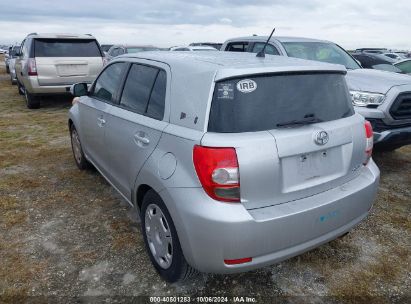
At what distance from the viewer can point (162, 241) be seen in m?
2.79

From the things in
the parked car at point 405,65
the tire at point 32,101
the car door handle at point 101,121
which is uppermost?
the car door handle at point 101,121

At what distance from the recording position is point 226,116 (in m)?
2.29

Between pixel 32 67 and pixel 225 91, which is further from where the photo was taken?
pixel 32 67

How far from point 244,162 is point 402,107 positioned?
345cm

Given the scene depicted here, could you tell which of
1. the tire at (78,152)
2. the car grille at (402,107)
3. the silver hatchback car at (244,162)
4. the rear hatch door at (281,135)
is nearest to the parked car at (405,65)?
the car grille at (402,107)

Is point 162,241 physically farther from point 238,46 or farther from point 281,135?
point 238,46

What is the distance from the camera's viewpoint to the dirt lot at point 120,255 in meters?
2.78

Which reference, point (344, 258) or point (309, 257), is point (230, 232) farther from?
point (344, 258)

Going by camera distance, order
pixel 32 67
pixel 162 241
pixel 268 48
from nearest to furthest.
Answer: pixel 162 241, pixel 268 48, pixel 32 67

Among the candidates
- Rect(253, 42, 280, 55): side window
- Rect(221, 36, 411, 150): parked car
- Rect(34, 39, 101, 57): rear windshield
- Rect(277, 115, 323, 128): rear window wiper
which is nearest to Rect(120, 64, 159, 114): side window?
Rect(277, 115, 323, 128): rear window wiper

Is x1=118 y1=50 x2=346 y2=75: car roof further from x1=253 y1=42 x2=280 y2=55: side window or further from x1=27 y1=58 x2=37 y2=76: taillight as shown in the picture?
x1=27 y1=58 x2=37 y2=76: taillight

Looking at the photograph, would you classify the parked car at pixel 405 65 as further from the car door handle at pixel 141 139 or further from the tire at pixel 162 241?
the tire at pixel 162 241

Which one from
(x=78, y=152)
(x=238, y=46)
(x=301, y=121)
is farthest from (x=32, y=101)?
(x=301, y=121)

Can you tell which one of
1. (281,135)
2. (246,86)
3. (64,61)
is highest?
(246,86)
